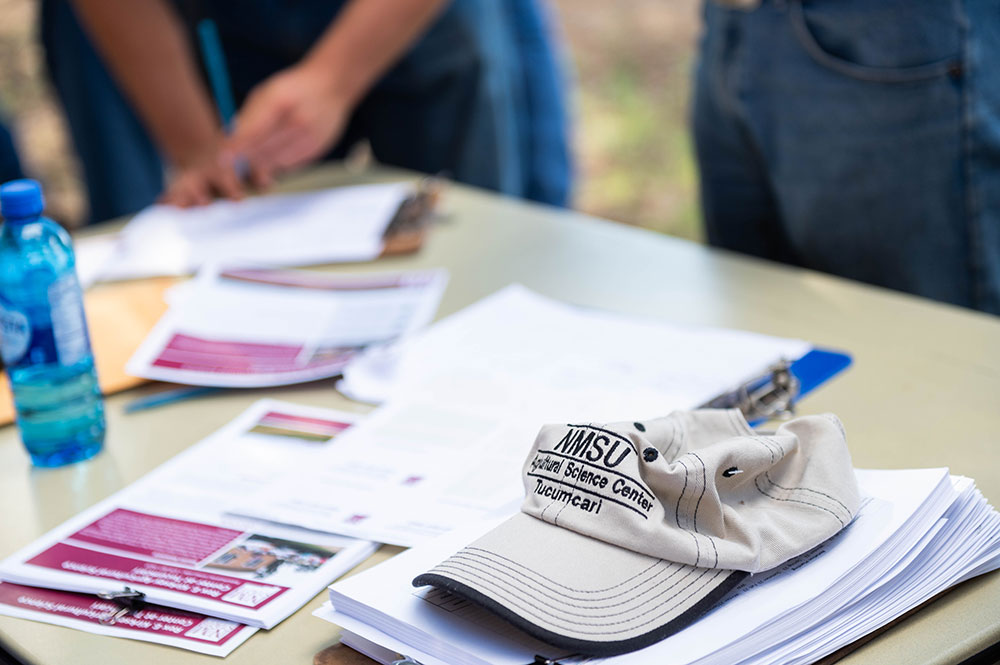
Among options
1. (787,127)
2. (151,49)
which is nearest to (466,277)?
(787,127)

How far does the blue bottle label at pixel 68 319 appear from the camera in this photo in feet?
2.67

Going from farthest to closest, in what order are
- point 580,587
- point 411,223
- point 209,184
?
1. point 209,184
2. point 411,223
3. point 580,587

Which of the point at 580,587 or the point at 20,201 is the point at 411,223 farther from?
the point at 580,587

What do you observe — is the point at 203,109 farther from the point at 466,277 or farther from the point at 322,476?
the point at 322,476

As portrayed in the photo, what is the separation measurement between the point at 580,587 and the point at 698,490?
0.09m

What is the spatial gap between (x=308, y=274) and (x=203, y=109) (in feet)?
1.87

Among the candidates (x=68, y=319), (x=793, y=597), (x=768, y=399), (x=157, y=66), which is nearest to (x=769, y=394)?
(x=768, y=399)

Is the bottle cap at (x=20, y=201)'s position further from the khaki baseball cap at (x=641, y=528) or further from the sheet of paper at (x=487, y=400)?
the khaki baseball cap at (x=641, y=528)

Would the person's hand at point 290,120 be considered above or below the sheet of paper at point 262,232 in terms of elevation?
above

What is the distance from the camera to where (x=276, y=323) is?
112 centimetres

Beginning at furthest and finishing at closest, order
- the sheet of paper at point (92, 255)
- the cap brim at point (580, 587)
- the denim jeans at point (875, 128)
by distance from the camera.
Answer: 1. the sheet of paper at point (92, 255)
2. the denim jeans at point (875, 128)
3. the cap brim at point (580, 587)

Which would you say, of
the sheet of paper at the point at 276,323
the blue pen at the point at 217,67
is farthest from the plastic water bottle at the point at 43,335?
the blue pen at the point at 217,67

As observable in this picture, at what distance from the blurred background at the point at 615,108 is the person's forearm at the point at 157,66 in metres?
2.19

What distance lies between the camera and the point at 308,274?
1.28 meters
